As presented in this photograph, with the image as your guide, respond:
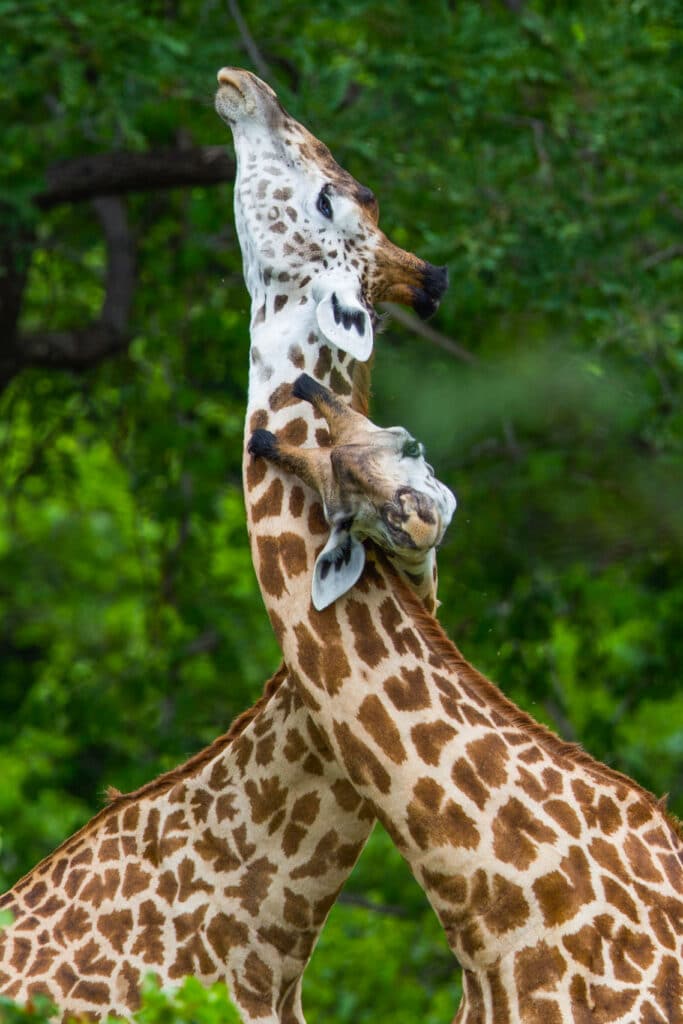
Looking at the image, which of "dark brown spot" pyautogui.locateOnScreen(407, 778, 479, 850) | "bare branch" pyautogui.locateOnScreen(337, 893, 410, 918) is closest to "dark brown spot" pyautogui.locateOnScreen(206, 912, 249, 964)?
"dark brown spot" pyautogui.locateOnScreen(407, 778, 479, 850)

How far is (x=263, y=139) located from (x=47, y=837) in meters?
8.41

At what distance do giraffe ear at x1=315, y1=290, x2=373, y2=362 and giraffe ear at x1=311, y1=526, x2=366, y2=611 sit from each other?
61 centimetres

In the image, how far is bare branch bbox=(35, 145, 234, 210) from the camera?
1033 cm

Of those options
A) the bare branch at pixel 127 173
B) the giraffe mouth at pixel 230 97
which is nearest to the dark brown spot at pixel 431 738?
the giraffe mouth at pixel 230 97

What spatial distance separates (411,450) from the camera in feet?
14.4

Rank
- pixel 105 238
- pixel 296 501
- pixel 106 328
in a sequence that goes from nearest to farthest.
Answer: pixel 296 501
pixel 106 328
pixel 105 238

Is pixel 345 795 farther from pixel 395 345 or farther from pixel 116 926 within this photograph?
pixel 395 345

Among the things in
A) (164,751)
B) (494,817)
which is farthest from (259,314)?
(164,751)

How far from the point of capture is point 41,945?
5.06 m

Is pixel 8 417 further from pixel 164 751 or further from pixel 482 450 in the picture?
pixel 482 450

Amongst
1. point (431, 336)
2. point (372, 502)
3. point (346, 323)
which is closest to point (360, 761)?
point (372, 502)

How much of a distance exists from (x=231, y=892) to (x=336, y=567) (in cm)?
110

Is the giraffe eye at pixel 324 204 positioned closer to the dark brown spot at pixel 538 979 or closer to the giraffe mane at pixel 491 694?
the giraffe mane at pixel 491 694

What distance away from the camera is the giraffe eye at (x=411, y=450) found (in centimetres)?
437
